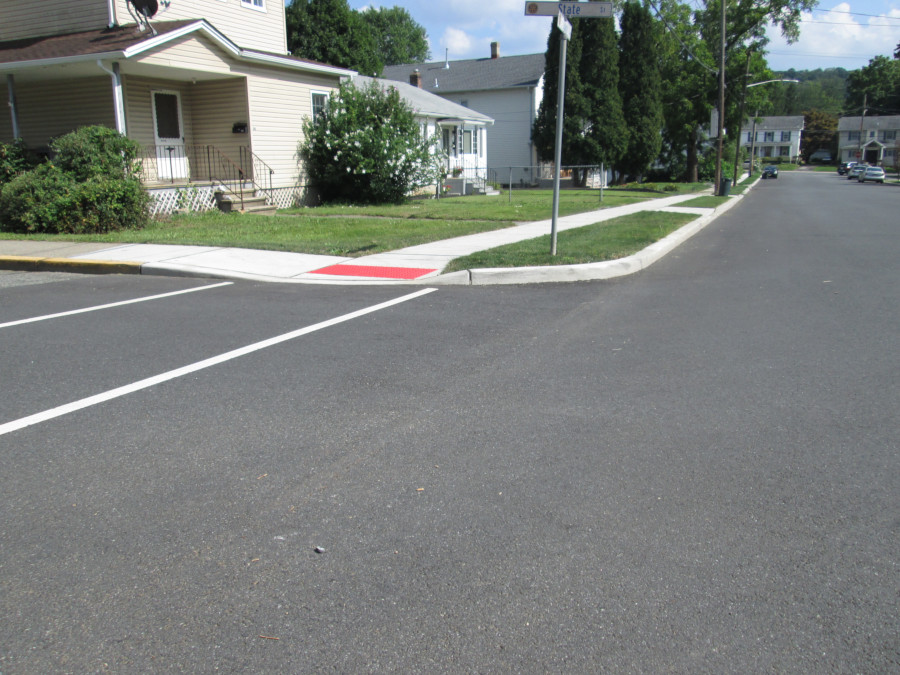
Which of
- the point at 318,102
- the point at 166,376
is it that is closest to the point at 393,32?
the point at 318,102

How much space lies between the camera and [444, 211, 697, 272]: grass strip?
10.5m

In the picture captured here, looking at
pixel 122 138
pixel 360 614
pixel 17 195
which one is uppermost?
pixel 122 138

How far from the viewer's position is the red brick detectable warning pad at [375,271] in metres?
10.1

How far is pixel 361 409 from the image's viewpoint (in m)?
5.00

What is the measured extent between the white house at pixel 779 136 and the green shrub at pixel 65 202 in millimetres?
133578

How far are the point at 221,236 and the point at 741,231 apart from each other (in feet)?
39.5

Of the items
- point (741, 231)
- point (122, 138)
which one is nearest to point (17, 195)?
point (122, 138)

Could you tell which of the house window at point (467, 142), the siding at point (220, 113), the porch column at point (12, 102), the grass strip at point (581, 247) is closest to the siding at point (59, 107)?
the porch column at point (12, 102)

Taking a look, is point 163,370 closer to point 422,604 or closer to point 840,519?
point 422,604

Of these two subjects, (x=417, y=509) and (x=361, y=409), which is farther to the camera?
(x=361, y=409)

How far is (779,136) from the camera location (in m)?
135

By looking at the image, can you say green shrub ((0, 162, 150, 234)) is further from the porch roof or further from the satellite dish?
the satellite dish

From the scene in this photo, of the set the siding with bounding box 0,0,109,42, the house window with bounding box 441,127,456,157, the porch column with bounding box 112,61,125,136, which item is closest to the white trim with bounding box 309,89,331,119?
the siding with bounding box 0,0,109,42

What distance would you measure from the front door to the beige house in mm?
29
